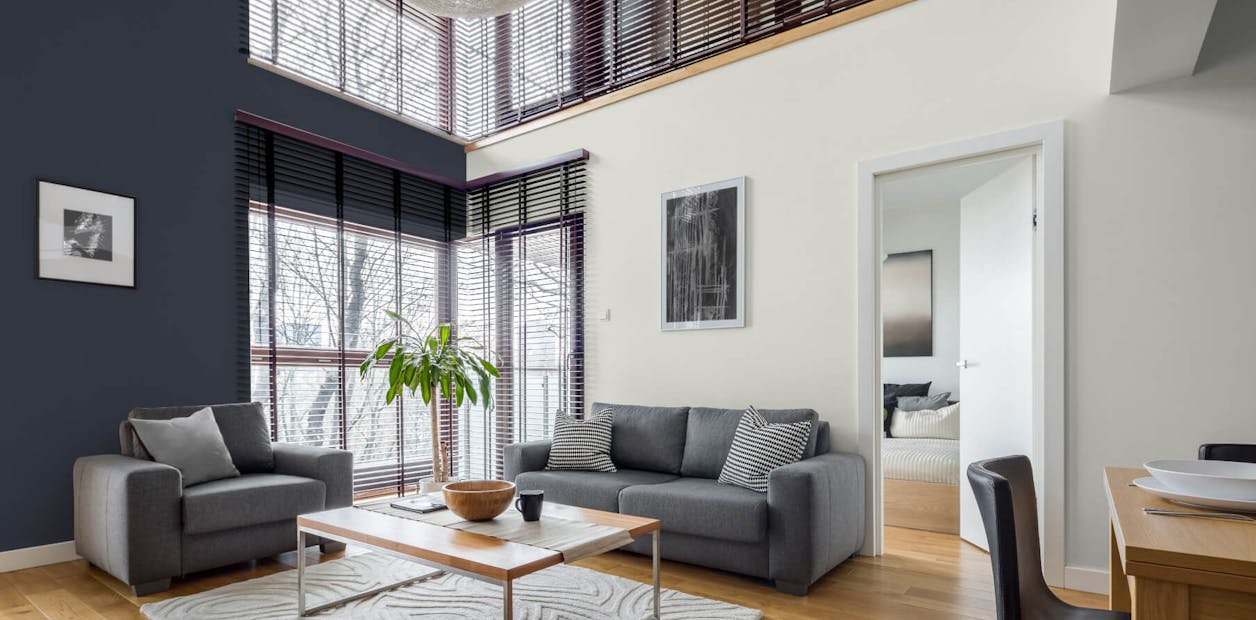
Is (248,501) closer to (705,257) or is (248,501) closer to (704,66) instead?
(705,257)

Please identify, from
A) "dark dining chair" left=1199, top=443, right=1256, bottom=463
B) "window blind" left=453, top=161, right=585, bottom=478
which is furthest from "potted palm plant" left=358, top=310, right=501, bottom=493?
"dark dining chair" left=1199, top=443, right=1256, bottom=463

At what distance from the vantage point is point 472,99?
19.5 ft

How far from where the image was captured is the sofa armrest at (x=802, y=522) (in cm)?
298

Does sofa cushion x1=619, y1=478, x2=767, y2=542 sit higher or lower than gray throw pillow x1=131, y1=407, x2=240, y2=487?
lower

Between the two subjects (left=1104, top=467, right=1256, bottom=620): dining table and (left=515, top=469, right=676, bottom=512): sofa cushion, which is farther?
(left=515, top=469, right=676, bottom=512): sofa cushion

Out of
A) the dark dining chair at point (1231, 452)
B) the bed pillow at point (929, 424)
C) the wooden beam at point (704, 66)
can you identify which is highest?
the wooden beam at point (704, 66)

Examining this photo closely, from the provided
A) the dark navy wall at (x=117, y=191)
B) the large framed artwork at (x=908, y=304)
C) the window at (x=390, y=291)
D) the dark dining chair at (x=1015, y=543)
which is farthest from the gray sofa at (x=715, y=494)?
the large framed artwork at (x=908, y=304)

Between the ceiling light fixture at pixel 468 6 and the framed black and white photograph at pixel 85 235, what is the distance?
219 cm

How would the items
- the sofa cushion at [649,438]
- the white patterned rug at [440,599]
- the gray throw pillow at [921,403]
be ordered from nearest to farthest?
the white patterned rug at [440,599] → the sofa cushion at [649,438] → the gray throw pillow at [921,403]

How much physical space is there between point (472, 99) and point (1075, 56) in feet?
14.5

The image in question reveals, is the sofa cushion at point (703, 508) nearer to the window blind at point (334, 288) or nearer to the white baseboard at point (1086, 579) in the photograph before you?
the white baseboard at point (1086, 579)

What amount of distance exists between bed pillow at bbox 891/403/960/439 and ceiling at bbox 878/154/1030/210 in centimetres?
156

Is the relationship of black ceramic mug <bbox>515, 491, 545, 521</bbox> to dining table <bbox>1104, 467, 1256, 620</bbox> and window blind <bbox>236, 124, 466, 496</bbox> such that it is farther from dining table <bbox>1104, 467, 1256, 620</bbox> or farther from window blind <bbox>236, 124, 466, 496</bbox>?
window blind <bbox>236, 124, 466, 496</bbox>

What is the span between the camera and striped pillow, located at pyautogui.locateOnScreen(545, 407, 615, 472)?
4043 mm
